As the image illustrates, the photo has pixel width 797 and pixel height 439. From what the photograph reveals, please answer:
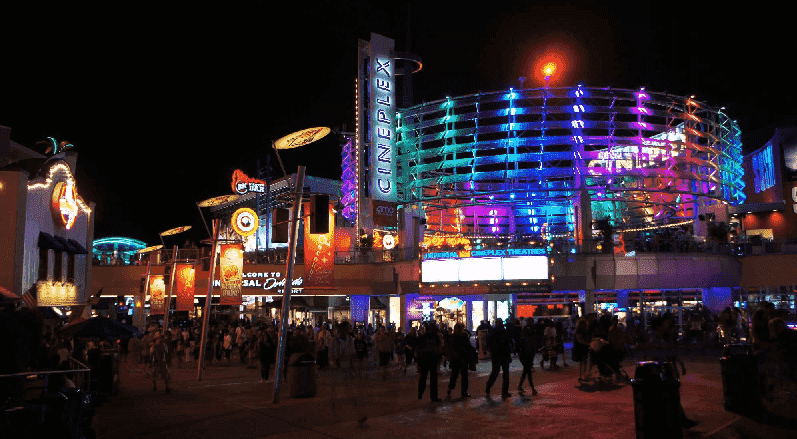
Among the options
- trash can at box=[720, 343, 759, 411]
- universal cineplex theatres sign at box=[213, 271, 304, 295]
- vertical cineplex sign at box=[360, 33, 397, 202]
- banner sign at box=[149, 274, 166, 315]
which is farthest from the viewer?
universal cineplex theatres sign at box=[213, 271, 304, 295]

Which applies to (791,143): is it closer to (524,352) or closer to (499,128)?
(499,128)

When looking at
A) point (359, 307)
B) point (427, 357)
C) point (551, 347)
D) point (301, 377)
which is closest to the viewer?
point (427, 357)

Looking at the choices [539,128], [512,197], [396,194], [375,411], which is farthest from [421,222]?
[375,411]

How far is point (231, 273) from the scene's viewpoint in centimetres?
2459

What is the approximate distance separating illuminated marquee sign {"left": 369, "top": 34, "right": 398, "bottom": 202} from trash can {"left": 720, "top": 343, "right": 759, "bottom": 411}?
27.1m

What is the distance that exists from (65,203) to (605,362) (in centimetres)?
2426

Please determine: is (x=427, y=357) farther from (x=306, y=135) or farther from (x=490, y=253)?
(x=490, y=253)

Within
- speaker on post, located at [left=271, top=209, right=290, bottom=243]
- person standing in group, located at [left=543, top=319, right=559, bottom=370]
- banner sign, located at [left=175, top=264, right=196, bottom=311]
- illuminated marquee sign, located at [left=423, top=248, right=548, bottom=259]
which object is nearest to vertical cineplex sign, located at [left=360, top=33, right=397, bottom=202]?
illuminated marquee sign, located at [left=423, top=248, right=548, bottom=259]

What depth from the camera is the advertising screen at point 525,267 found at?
3136 centimetres

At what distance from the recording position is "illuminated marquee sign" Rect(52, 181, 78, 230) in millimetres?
28203

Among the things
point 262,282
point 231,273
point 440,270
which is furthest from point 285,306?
point 262,282

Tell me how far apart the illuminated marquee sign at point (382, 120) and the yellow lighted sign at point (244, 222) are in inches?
503

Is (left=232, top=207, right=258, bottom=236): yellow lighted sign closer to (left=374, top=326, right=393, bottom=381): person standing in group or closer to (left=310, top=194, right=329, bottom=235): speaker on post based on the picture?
(left=374, top=326, right=393, bottom=381): person standing in group

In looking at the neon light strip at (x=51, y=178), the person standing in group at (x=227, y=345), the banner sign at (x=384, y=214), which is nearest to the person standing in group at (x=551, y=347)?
the person standing in group at (x=227, y=345)
